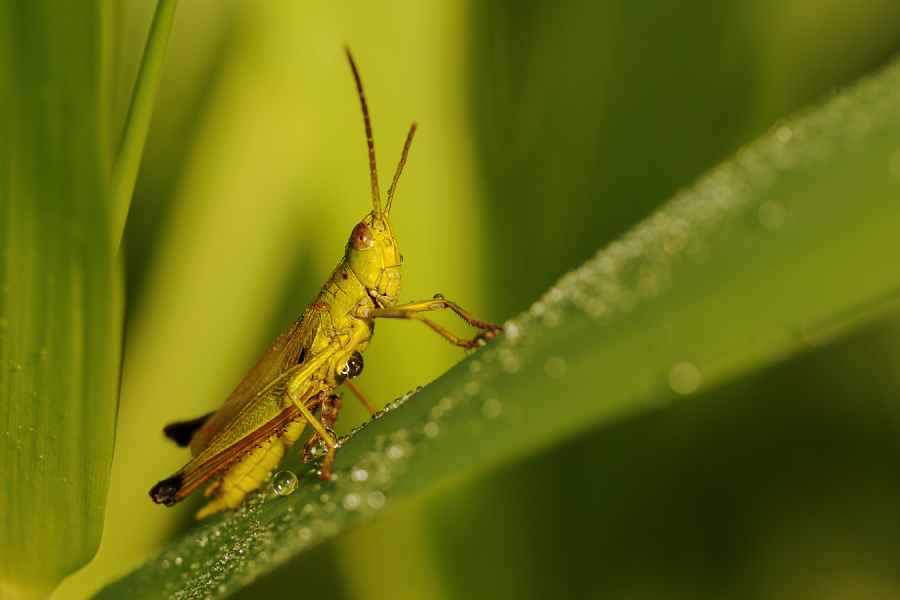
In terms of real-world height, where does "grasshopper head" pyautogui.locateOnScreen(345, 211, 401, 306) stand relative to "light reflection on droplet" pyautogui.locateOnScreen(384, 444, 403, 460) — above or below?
above

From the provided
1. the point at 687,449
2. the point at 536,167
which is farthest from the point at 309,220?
the point at 687,449

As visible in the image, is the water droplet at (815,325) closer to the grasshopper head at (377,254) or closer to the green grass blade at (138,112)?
the green grass blade at (138,112)

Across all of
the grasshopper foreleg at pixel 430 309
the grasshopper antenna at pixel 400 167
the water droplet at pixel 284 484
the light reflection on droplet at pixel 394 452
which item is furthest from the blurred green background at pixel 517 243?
the light reflection on droplet at pixel 394 452

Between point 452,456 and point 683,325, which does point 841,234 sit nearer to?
point 683,325

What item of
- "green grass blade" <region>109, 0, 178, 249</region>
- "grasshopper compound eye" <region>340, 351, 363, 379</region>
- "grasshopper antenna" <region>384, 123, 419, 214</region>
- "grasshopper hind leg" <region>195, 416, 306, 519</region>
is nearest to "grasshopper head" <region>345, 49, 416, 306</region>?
"grasshopper antenna" <region>384, 123, 419, 214</region>

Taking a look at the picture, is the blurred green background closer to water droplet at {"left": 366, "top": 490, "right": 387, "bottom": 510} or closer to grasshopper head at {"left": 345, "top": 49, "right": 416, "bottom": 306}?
grasshopper head at {"left": 345, "top": 49, "right": 416, "bottom": 306}

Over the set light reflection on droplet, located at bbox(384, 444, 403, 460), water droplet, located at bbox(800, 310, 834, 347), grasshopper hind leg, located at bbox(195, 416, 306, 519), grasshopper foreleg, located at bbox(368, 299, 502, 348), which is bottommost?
grasshopper hind leg, located at bbox(195, 416, 306, 519)

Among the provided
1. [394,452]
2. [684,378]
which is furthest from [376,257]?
[684,378]

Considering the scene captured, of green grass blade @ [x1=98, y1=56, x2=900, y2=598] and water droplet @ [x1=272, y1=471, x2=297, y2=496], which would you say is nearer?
green grass blade @ [x1=98, y1=56, x2=900, y2=598]
